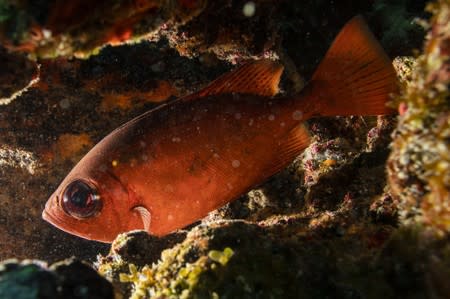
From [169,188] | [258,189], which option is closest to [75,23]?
[169,188]

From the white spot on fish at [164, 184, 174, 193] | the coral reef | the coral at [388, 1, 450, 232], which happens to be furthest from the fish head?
the coral at [388, 1, 450, 232]

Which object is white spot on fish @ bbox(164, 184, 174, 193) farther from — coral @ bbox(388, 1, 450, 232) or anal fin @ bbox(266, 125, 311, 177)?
coral @ bbox(388, 1, 450, 232)

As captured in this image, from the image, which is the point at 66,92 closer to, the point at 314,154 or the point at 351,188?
the point at 314,154

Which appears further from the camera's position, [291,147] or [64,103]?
[64,103]

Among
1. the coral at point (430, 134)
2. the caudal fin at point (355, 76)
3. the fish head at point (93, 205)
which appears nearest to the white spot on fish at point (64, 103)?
the fish head at point (93, 205)

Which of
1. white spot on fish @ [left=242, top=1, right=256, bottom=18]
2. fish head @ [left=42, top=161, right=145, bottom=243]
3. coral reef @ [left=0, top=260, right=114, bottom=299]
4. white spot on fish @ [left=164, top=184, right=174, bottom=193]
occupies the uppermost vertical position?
white spot on fish @ [left=242, top=1, right=256, bottom=18]

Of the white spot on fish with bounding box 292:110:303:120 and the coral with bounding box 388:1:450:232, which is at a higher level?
the coral with bounding box 388:1:450:232

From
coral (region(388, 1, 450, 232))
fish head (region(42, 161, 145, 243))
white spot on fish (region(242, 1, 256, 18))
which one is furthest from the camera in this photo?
white spot on fish (region(242, 1, 256, 18))

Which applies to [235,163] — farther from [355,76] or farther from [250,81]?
[355,76]

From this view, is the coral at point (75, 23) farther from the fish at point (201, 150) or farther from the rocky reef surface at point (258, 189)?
the fish at point (201, 150)
